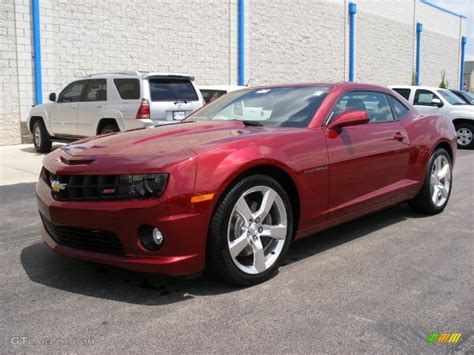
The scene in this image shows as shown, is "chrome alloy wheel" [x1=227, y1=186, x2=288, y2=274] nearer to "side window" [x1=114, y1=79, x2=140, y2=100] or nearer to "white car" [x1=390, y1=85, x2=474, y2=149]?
"side window" [x1=114, y1=79, x2=140, y2=100]

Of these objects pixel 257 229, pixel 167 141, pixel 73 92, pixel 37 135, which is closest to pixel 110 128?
pixel 73 92

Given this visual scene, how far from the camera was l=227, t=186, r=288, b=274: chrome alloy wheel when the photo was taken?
3.60m

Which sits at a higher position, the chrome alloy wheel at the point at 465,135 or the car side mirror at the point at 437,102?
the car side mirror at the point at 437,102

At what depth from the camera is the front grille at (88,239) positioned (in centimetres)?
344

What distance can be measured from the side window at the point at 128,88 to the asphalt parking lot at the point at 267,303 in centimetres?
567

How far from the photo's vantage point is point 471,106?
14477 millimetres

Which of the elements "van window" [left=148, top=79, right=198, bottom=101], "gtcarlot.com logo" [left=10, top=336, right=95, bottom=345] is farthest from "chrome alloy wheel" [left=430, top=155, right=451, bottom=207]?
"van window" [left=148, top=79, right=198, bottom=101]

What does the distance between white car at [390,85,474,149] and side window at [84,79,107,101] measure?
8.34 metres

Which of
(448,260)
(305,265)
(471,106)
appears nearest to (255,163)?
(305,265)

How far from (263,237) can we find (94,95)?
835 centimetres

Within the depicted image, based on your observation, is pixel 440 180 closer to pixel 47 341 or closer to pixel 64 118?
pixel 47 341

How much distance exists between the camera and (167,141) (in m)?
3.82

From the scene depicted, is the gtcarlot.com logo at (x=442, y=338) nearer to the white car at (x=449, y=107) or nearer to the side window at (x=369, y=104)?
the side window at (x=369, y=104)

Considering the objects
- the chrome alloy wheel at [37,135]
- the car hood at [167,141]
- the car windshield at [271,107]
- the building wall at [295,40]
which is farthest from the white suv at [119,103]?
the building wall at [295,40]
